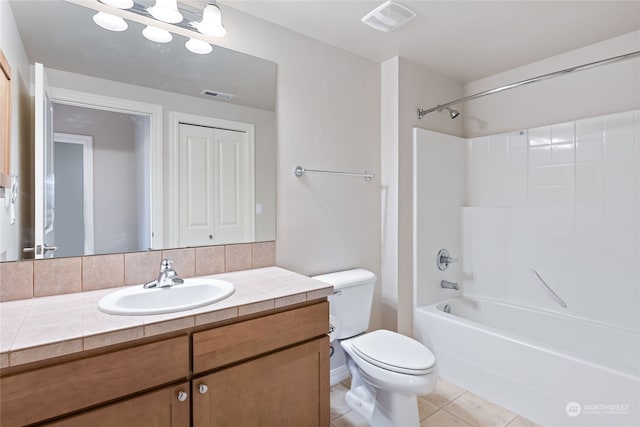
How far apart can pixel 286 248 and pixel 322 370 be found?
28.6 inches

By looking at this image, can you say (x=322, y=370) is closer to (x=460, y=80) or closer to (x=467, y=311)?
(x=467, y=311)

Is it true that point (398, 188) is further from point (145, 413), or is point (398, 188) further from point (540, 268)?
point (145, 413)

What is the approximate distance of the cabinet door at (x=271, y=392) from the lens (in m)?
1.05

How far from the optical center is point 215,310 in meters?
1.05

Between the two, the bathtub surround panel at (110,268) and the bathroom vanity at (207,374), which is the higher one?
the bathtub surround panel at (110,268)

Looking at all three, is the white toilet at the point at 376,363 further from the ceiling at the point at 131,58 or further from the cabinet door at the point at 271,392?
the ceiling at the point at 131,58

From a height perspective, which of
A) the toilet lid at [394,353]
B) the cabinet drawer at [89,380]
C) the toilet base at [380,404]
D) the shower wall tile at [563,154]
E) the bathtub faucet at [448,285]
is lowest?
the toilet base at [380,404]

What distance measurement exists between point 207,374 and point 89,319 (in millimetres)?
393

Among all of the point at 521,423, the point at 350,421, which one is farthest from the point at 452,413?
the point at 350,421

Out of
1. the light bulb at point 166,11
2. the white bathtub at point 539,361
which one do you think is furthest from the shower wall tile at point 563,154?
the light bulb at point 166,11

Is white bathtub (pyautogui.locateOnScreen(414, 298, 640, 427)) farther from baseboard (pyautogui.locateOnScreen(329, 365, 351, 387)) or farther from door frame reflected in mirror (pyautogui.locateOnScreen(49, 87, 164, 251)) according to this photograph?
door frame reflected in mirror (pyautogui.locateOnScreen(49, 87, 164, 251))

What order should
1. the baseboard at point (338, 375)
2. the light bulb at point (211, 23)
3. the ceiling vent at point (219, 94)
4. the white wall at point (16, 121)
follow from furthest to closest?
the baseboard at point (338, 375) → the ceiling vent at point (219, 94) → the light bulb at point (211, 23) → the white wall at point (16, 121)

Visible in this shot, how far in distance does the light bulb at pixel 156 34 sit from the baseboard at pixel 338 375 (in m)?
2.09

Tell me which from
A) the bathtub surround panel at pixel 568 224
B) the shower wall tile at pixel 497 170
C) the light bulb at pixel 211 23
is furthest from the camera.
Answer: the shower wall tile at pixel 497 170
